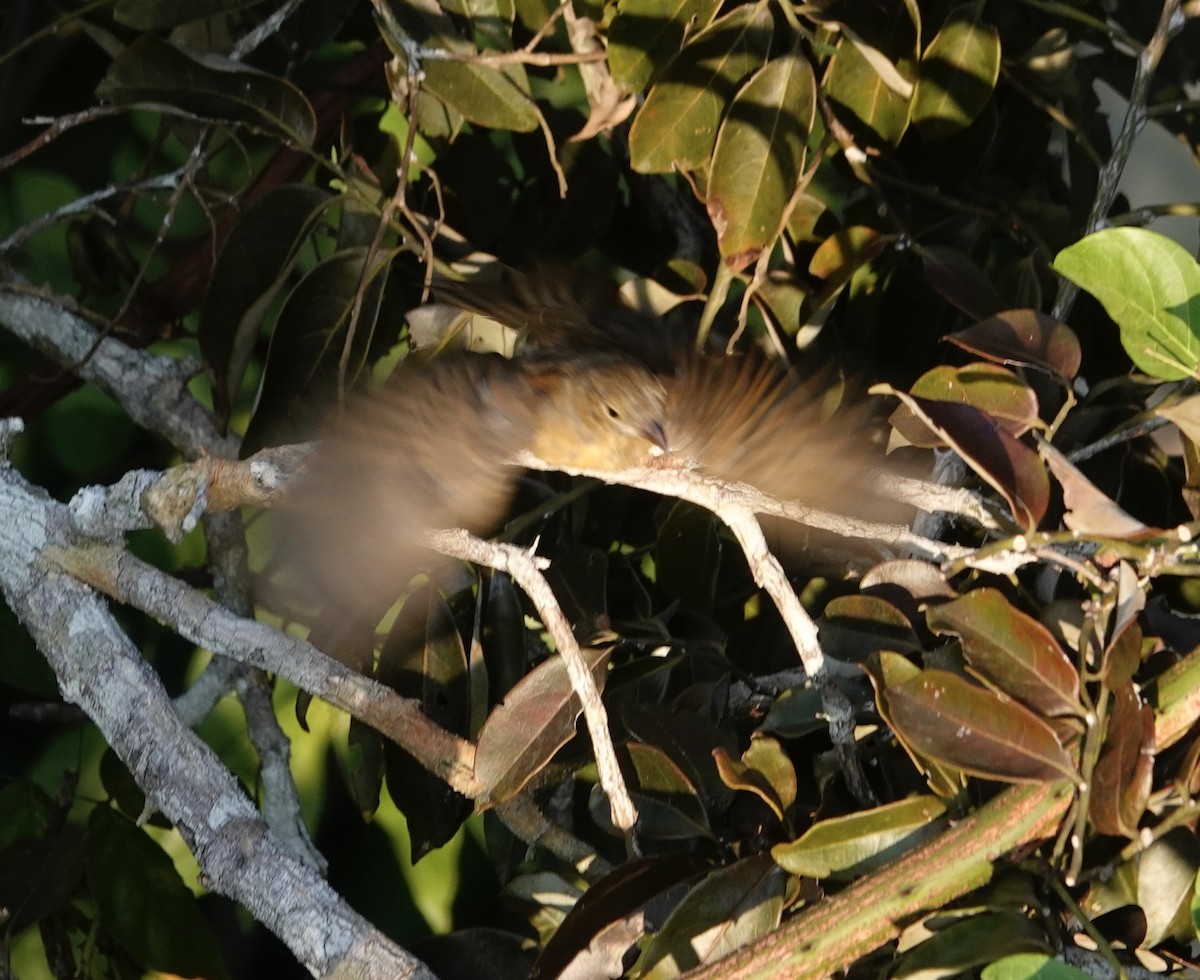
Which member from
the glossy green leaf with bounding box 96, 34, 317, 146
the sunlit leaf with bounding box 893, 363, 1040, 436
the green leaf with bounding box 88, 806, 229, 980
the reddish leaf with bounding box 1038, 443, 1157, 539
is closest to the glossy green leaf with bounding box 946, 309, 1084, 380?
the sunlit leaf with bounding box 893, 363, 1040, 436

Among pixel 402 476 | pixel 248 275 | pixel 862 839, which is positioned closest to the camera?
pixel 862 839

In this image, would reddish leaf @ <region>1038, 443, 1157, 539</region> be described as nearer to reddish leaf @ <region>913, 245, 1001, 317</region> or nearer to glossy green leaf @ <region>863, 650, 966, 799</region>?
glossy green leaf @ <region>863, 650, 966, 799</region>

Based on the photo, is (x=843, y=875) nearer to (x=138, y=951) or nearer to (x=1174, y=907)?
(x=1174, y=907)

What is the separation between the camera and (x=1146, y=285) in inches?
21.0

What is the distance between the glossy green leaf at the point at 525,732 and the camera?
2.04ft

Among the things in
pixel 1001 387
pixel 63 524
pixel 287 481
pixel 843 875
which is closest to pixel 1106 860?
pixel 843 875

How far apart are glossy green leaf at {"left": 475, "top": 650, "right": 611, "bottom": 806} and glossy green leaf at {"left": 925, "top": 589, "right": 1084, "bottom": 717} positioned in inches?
8.6

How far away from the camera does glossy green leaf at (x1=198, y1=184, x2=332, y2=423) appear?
839 mm

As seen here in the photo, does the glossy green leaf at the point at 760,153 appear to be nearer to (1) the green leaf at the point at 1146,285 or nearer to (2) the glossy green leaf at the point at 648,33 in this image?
(2) the glossy green leaf at the point at 648,33

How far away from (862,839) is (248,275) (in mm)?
582

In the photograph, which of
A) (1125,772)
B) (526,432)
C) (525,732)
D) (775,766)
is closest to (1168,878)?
(1125,772)

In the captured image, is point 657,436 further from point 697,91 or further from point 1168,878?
point 1168,878

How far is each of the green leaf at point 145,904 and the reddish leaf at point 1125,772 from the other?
69 cm

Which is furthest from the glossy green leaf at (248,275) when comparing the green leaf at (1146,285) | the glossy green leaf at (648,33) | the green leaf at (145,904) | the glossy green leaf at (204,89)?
the green leaf at (1146,285)
